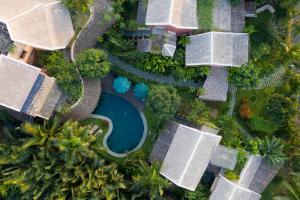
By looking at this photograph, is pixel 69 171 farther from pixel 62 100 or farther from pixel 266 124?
pixel 266 124

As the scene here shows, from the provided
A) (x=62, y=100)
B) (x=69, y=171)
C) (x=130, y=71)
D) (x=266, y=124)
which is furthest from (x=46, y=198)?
(x=266, y=124)

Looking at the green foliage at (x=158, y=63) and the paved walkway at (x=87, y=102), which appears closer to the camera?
the paved walkway at (x=87, y=102)

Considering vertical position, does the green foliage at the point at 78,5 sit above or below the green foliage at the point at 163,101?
above

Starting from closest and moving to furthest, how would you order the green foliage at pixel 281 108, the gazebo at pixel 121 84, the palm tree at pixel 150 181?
the palm tree at pixel 150 181 → the green foliage at pixel 281 108 → the gazebo at pixel 121 84

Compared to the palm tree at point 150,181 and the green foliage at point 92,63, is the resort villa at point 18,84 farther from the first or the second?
the palm tree at point 150,181

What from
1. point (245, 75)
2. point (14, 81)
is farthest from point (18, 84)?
point (245, 75)

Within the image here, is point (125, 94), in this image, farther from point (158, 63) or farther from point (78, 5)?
point (78, 5)

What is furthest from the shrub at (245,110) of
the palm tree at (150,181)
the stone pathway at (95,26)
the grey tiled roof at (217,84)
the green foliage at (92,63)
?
the stone pathway at (95,26)
